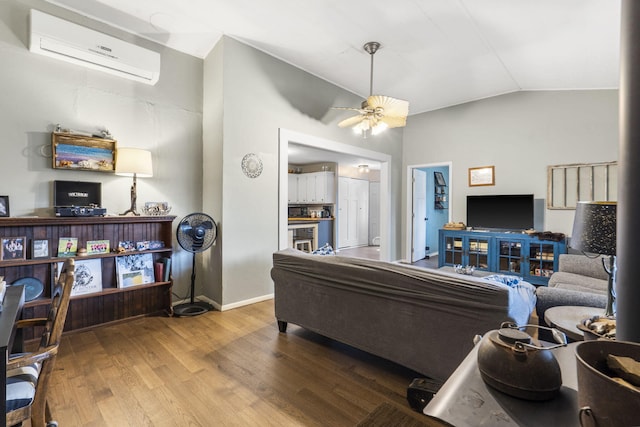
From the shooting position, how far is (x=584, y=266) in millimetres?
3219

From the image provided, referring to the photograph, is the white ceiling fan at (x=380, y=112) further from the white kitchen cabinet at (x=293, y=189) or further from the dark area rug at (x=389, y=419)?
the white kitchen cabinet at (x=293, y=189)

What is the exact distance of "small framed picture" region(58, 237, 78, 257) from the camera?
8.65 feet

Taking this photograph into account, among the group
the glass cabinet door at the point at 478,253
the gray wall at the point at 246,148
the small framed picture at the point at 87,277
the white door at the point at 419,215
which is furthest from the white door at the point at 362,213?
the small framed picture at the point at 87,277

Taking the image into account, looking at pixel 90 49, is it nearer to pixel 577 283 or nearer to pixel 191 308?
pixel 191 308

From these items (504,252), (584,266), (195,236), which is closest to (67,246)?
(195,236)

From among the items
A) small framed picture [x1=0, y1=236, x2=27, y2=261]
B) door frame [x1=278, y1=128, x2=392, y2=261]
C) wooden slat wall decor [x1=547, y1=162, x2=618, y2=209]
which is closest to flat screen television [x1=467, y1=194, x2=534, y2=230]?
wooden slat wall decor [x1=547, y1=162, x2=618, y2=209]

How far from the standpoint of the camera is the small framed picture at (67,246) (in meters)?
2.64

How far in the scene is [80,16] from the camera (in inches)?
111

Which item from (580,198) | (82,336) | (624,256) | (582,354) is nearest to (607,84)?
(580,198)

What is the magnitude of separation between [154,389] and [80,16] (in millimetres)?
3304

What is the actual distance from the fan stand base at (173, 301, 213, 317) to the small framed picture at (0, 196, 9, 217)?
63.9 inches

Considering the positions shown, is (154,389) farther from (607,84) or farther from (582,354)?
(607,84)

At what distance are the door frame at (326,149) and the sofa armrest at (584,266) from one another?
2804 mm

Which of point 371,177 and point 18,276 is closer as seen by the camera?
point 18,276
